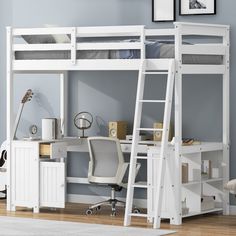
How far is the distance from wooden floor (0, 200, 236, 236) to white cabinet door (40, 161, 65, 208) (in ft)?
0.41

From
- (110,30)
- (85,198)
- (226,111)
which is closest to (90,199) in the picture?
(85,198)

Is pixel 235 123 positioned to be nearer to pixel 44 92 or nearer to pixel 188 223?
pixel 188 223

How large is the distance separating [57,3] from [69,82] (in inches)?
33.5

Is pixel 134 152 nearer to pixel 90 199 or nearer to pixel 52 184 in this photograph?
pixel 52 184

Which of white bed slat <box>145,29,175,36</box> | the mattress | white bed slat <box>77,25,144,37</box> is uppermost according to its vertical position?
white bed slat <box>77,25,144,37</box>

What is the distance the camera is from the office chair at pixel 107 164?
8.45 m

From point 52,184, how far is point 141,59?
1554mm

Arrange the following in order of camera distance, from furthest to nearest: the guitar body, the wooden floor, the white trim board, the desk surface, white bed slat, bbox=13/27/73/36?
the guitar body < the white trim board < white bed slat, bbox=13/27/73/36 < the desk surface < the wooden floor

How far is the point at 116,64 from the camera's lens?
322 inches

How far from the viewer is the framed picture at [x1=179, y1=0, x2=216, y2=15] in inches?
342

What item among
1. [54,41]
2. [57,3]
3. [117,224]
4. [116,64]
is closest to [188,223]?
[117,224]

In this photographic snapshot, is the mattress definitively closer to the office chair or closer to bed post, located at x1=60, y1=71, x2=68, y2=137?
the office chair

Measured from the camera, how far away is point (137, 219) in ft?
27.3

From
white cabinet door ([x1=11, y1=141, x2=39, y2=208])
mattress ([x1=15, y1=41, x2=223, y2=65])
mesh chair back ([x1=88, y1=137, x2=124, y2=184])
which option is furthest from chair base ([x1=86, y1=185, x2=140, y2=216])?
mattress ([x1=15, y1=41, x2=223, y2=65])
